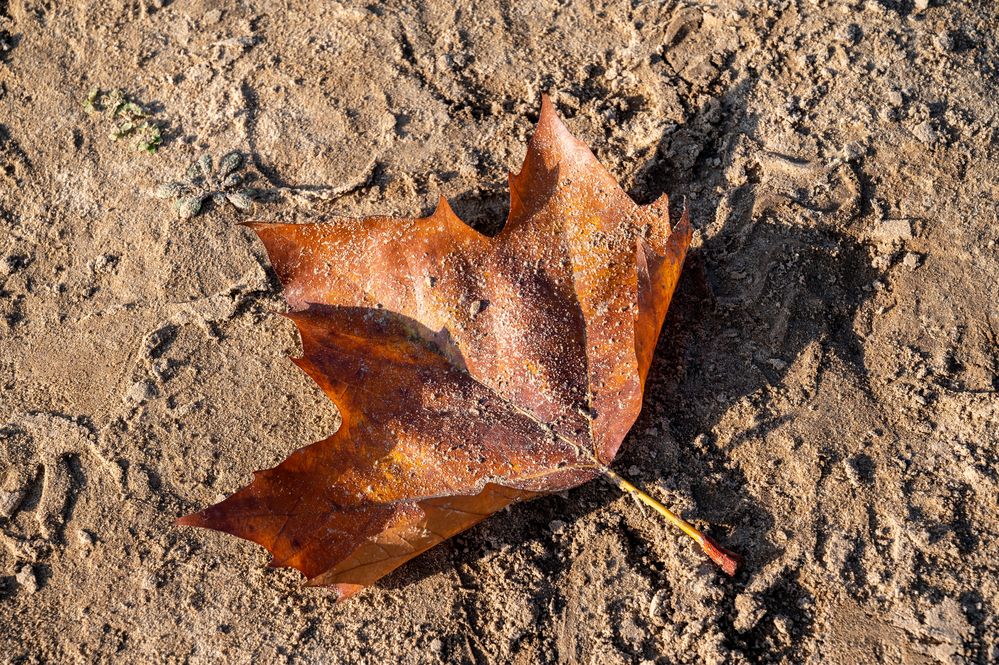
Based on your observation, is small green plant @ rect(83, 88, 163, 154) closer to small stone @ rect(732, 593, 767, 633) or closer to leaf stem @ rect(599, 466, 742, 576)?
leaf stem @ rect(599, 466, 742, 576)

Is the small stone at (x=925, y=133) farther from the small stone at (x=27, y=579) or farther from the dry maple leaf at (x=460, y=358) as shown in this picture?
the small stone at (x=27, y=579)

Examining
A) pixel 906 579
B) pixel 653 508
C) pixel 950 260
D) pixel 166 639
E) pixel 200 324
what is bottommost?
pixel 166 639

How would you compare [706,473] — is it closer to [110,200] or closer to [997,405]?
[997,405]

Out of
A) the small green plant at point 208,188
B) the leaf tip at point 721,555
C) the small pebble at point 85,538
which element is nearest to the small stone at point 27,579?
the small pebble at point 85,538

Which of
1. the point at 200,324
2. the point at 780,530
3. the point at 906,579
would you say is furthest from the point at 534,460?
the point at 200,324

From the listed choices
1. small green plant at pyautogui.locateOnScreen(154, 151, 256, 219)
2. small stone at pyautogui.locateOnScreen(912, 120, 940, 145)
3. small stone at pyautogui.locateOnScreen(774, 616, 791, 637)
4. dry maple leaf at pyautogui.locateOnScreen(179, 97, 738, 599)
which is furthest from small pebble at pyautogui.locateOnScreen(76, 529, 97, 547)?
small stone at pyautogui.locateOnScreen(912, 120, 940, 145)

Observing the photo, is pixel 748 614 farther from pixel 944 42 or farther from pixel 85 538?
pixel 944 42
